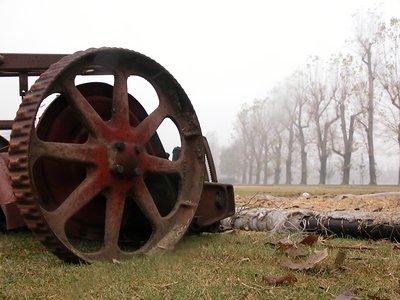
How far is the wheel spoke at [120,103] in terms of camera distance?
10.2 ft

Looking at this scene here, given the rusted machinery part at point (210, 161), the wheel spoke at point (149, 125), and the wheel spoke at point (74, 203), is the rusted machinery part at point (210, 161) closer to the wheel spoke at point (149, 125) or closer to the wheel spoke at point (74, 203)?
the wheel spoke at point (149, 125)

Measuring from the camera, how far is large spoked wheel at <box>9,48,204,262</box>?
264cm

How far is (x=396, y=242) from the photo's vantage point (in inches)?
156

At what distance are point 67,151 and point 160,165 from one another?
746mm

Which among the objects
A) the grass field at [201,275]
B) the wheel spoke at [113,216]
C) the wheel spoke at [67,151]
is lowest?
the grass field at [201,275]

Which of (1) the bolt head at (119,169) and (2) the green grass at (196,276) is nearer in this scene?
(2) the green grass at (196,276)

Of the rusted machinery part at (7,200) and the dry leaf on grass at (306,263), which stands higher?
the rusted machinery part at (7,200)

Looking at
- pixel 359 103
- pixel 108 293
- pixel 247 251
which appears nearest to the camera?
pixel 108 293

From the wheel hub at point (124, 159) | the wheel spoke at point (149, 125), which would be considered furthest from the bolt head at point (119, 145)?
the wheel spoke at point (149, 125)

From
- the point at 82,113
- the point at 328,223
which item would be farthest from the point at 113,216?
the point at 328,223

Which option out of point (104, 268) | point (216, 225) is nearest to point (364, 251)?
point (216, 225)

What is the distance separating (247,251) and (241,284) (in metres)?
1.03

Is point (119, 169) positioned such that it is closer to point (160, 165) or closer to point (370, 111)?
point (160, 165)

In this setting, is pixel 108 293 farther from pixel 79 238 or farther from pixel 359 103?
pixel 359 103
